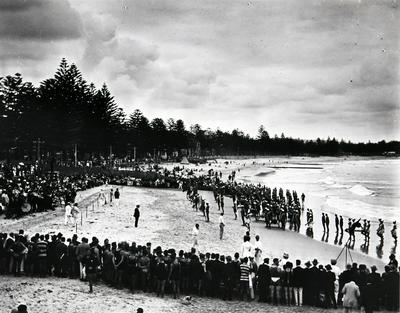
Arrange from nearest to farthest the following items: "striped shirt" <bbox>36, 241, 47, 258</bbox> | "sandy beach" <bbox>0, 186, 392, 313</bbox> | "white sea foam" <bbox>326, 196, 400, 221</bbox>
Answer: "sandy beach" <bbox>0, 186, 392, 313</bbox> → "striped shirt" <bbox>36, 241, 47, 258</bbox> → "white sea foam" <bbox>326, 196, 400, 221</bbox>

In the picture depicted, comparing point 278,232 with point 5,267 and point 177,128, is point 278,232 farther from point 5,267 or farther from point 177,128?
point 177,128

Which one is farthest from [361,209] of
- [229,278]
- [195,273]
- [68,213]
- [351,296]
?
[351,296]

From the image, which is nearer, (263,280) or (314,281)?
(314,281)

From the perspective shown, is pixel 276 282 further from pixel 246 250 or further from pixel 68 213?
pixel 68 213

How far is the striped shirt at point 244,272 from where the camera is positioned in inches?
548

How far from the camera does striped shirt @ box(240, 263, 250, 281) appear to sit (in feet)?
45.7

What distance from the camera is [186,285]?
1435 cm

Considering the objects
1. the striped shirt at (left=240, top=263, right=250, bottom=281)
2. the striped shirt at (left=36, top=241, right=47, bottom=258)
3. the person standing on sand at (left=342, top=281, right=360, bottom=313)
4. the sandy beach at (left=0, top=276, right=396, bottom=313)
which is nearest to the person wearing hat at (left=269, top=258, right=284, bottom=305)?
the sandy beach at (left=0, top=276, right=396, bottom=313)

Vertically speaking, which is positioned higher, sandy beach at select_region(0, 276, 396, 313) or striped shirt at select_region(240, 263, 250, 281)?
striped shirt at select_region(240, 263, 250, 281)

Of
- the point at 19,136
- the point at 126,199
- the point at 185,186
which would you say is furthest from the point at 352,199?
the point at 19,136

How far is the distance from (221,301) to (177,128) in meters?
143

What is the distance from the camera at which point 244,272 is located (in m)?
14.0

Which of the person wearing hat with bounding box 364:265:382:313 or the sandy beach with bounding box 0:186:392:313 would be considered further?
the sandy beach with bounding box 0:186:392:313

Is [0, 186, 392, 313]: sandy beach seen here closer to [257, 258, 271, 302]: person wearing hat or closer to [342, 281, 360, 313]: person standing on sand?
[257, 258, 271, 302]: person wearing hat
